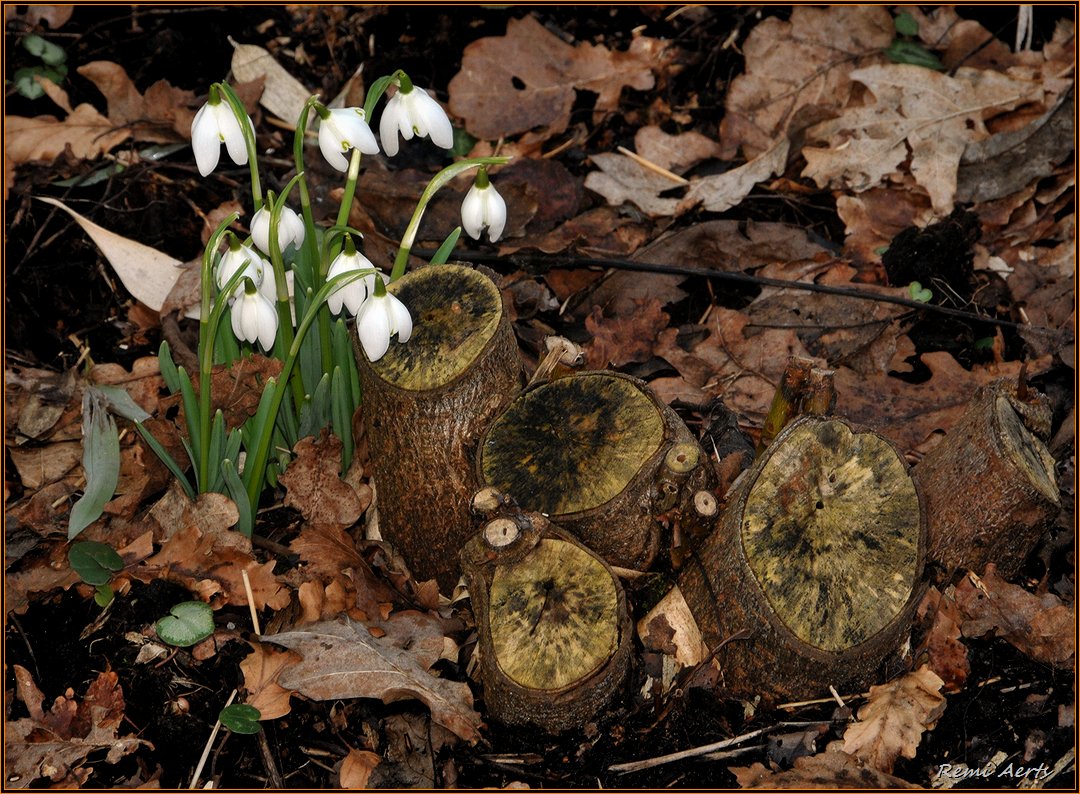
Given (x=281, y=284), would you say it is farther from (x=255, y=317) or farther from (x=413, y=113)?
(x=413, y=113)

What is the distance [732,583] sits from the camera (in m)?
2.33

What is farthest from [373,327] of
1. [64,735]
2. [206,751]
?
[64,735]

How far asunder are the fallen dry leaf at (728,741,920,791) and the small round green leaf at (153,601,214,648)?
134 centimetres

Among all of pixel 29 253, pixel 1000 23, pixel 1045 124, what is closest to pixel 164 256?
pixel 29 253

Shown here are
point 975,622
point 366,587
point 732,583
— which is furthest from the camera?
point 366,587

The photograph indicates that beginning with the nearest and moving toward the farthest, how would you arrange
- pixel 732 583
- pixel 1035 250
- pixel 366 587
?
pixel 732 583, pixel 366 587, pixel 1035 250

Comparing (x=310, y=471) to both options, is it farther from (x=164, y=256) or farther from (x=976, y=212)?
(x=976, y=212)

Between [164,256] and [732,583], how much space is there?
2.35 metres

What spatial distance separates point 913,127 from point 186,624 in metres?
3.26

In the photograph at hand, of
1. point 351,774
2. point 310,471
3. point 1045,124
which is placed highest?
point 1045,124

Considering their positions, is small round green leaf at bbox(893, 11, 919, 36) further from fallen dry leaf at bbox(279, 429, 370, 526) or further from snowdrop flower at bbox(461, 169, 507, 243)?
fallen dry leaf at bbox(279, 429, 370, 526)

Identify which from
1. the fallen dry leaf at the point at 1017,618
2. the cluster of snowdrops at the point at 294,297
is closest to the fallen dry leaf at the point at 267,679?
the cluster of snowdrops at the point at 294,297

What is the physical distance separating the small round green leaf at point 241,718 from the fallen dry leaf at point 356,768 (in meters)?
0.23

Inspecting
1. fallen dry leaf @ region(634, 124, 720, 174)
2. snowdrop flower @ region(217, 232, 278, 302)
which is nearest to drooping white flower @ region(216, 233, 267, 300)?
snowdrop flower @ region(217, 232, 278, 302)
